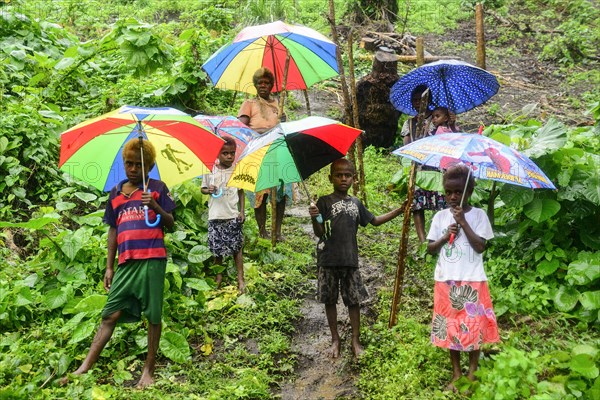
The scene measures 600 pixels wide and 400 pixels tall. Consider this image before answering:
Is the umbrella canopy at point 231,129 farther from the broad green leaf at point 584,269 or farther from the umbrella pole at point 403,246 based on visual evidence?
the broad green leaf at point 584,269

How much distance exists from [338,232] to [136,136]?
1.63 meters

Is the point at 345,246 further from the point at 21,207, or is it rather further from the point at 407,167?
the point at 21,207

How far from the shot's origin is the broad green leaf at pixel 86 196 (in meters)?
Answer: 5.96

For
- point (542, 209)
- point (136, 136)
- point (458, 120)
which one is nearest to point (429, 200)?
point (542, 209)

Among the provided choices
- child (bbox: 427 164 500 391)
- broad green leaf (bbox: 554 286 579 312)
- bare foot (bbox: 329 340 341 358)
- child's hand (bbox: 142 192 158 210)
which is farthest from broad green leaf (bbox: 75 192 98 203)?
broad green leaf (bbox: 554 286 579 312)

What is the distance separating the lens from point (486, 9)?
1558 centimetres

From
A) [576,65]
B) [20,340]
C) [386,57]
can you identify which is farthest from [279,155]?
[576,65]

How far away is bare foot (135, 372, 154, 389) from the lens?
4.06 metres

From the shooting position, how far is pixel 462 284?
12.6 feet

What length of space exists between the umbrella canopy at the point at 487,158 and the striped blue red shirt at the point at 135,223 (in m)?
1.83

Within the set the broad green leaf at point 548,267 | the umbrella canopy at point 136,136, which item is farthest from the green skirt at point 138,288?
the broad green leaf at point 548,267

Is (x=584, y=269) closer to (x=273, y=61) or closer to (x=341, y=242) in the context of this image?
(x=341, y=242)

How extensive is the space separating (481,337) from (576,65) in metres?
10.8

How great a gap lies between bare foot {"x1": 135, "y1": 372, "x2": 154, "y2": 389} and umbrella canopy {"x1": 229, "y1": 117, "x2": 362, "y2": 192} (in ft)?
5.00
